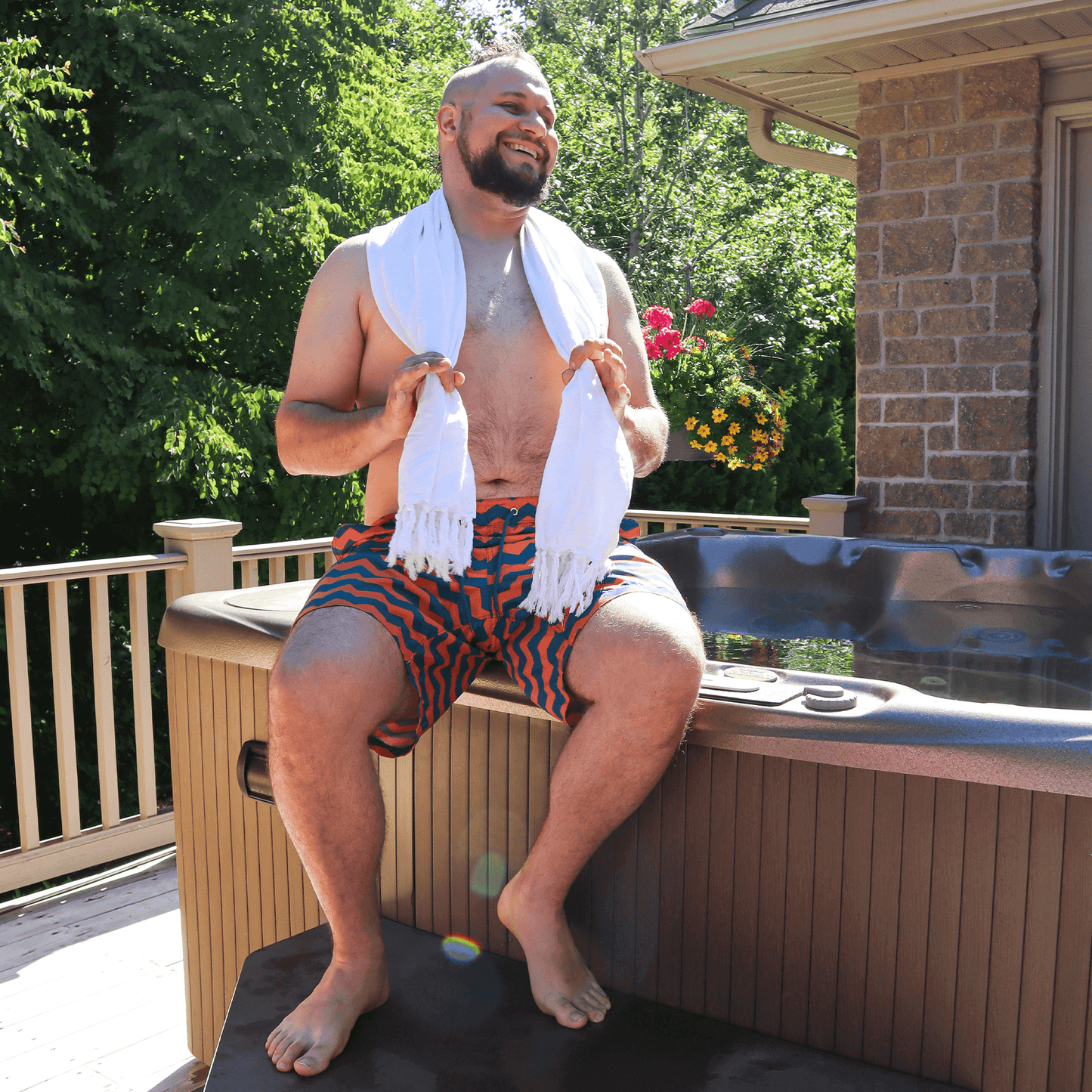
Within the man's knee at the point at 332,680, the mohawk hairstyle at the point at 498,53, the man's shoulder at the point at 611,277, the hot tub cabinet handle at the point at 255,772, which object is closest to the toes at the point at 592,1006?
the man's knee at the point at 332,680

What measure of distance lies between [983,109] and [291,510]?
5.11 metres

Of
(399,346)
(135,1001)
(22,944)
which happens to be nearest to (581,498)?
(399,346)

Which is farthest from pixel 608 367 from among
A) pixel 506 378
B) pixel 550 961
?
pixel 550 961

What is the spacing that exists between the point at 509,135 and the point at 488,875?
3.83ft

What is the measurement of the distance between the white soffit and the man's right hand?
2355 millimetres

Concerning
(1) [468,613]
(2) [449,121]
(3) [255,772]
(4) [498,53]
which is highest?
(4) [498,53]

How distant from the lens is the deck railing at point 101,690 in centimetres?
294

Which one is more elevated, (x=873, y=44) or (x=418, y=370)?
(x=873, y=44)

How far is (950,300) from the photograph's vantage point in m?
3.72

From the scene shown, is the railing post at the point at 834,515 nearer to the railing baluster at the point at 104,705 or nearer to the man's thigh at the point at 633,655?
the railing baluster at the point at 104,705

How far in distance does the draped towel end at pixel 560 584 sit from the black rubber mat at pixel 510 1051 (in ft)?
1.75

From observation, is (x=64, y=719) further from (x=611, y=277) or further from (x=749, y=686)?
(x=749, y=686)

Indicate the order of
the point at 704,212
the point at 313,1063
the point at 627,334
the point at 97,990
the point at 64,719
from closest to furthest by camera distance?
the point at 313,1063
the point at 627,334
the point at 97,990
the point at 64,719
the point at 704,212

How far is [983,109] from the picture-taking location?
11.8 ft
